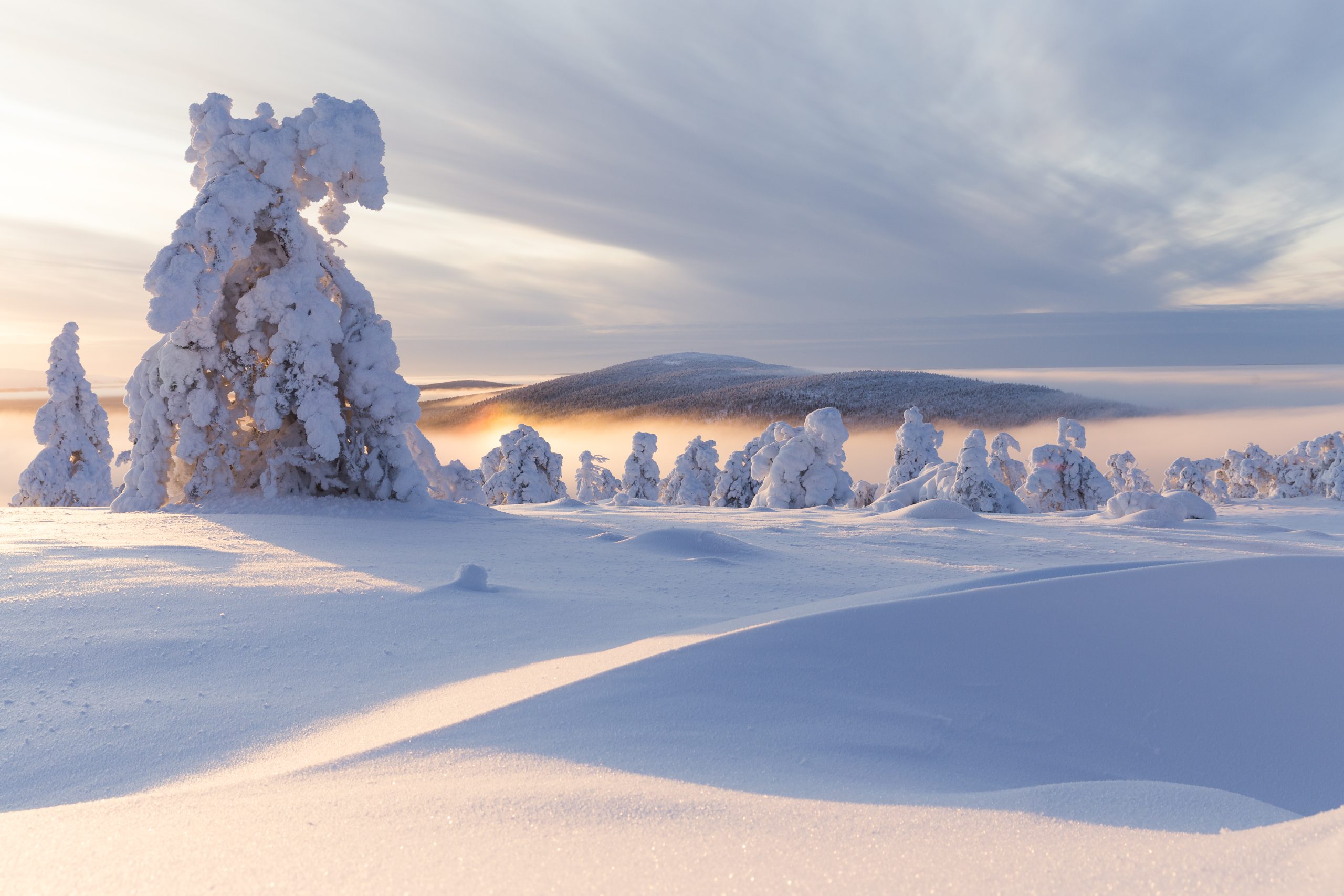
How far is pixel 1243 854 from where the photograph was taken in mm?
1546

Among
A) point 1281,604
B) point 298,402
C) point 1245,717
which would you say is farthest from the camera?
point 298,402

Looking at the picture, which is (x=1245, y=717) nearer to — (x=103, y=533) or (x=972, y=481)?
(x=103, y=533)

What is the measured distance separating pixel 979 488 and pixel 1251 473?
23179mm

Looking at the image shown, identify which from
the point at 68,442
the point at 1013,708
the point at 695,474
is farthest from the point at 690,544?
the point at 695,474

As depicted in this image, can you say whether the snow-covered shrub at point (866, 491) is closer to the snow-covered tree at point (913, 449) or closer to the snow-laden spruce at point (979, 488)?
the snow-covered tree at point (913, 449)

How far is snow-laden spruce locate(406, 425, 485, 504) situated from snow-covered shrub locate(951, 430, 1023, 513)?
13.4 m

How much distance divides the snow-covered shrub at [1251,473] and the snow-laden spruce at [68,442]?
147 feet

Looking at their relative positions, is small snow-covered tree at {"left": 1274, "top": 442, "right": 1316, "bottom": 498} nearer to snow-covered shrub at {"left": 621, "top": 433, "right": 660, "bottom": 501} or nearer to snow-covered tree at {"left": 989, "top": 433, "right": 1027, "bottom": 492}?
snow-covered tree at {"left": 989, "top": 433, "right": 1027, "bottom": 492}

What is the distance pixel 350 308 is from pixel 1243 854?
1194 cm

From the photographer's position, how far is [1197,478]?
3628 centimetres

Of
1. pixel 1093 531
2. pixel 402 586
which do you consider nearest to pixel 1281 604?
pixel 402 586

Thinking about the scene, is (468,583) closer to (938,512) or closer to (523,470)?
(938,512)

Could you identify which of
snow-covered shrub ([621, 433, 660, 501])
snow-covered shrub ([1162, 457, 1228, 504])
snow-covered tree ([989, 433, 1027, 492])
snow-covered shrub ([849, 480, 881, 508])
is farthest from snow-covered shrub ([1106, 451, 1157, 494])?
snow-covered shrub ([621, 433, 660, 501])

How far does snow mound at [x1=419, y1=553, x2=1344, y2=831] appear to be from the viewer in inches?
94.9
